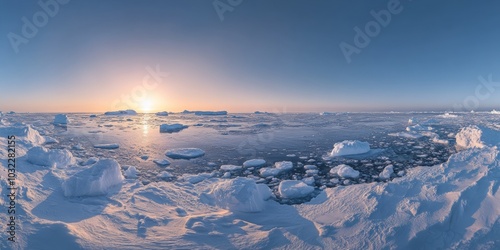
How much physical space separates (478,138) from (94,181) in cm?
2045

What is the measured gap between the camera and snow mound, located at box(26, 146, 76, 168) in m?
7.72

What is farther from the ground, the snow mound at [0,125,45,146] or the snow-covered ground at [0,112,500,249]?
the snow mound at [0,125,45,146]

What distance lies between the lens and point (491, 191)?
5.01 metres

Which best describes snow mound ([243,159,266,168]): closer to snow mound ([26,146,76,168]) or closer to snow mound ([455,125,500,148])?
snow mound ([26,146,76,168])

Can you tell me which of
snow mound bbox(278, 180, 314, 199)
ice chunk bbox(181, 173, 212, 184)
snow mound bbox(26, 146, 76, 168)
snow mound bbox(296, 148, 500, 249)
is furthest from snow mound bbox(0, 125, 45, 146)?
snow mound bbox(296, 148, 500, 249)

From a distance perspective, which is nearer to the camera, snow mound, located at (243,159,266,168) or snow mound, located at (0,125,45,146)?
snow mound, located at (243,159,266,168)

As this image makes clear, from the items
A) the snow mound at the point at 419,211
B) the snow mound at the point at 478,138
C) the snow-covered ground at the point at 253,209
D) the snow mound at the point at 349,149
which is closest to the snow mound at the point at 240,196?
the snow-covered ground at the point at 253,209

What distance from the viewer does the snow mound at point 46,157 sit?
7.72 metres

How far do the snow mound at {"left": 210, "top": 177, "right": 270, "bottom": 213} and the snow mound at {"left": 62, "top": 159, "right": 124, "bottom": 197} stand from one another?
3098mm

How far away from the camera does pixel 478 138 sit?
14680 millimetres

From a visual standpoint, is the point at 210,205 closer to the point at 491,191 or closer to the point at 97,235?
the point at 97,235

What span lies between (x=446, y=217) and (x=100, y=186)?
26.6 ft

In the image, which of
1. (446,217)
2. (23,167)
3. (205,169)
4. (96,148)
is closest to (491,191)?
(446,217)

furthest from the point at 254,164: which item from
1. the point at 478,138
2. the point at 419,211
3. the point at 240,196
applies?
the point at 478,138
